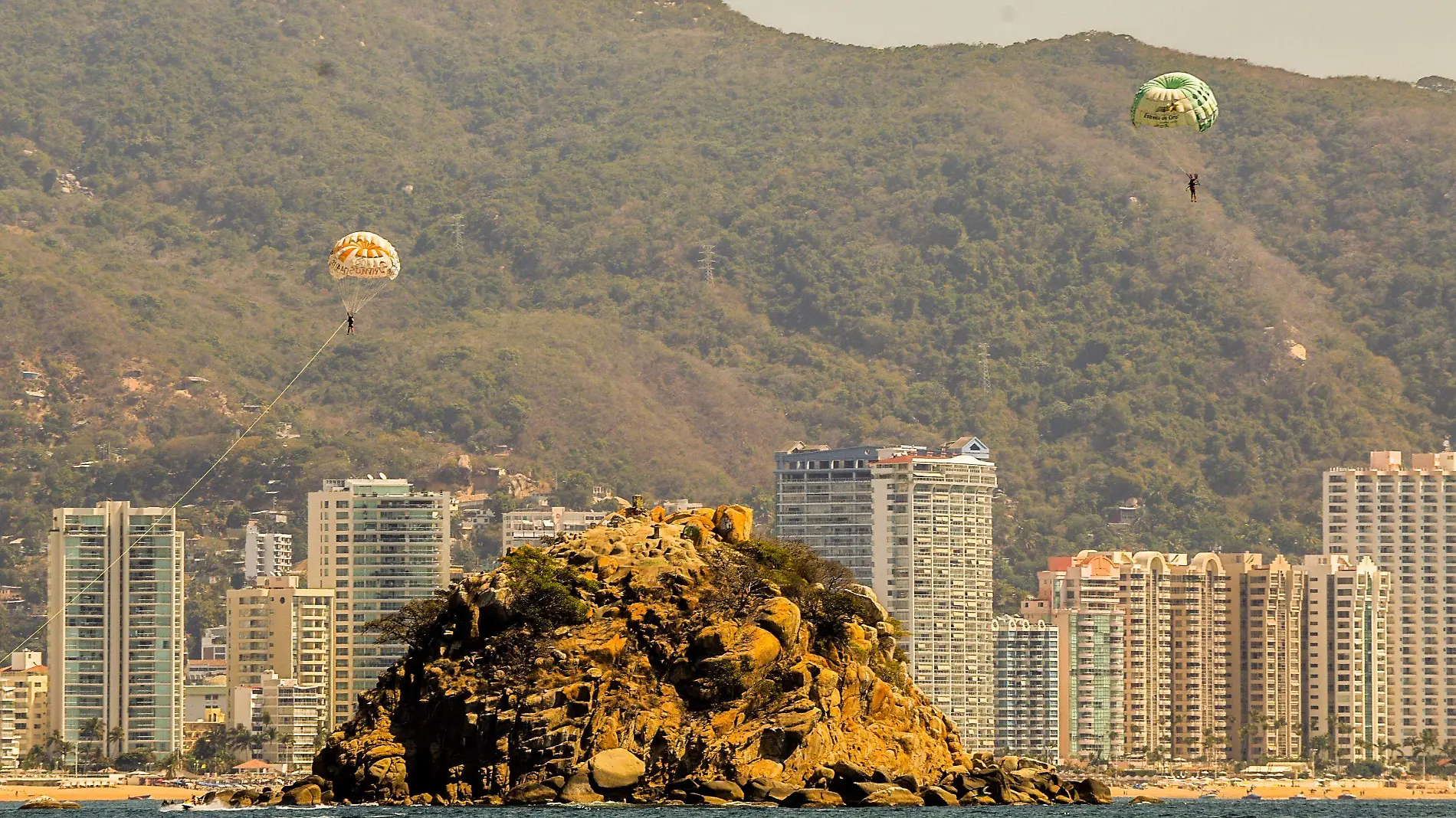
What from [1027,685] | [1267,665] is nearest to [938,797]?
[1027,685]

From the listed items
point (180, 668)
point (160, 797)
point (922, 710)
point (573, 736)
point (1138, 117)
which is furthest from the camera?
point (180, 668)

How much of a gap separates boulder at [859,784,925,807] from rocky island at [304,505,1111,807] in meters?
0.07

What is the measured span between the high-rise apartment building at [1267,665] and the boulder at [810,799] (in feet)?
350

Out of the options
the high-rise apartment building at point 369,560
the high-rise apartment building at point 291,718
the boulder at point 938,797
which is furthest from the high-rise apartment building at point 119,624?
the boulder at point 938,797

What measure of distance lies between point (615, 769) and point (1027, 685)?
338ft

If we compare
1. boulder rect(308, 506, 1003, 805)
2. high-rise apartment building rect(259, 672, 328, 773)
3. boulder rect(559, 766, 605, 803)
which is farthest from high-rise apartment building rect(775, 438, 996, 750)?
boulder rect(559, 766, 605, 803)

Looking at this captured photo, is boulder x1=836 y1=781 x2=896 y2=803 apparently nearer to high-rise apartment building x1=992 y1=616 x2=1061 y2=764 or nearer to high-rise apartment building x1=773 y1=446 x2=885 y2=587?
high-rise apartment building x1=992 y1=616 x2=1061 y2=764

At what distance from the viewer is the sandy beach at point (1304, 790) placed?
177 meters

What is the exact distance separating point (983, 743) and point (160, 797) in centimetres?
5220

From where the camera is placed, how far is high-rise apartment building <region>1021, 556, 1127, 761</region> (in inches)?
7515

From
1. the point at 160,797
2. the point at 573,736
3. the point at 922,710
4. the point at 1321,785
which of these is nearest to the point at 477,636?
the point at 573,736

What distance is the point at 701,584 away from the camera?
317 feet

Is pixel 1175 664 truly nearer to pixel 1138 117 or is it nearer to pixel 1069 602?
pixel 1069 602

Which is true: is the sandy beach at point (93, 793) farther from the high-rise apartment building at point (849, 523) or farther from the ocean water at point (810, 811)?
the high-rise apartment building at point (849, 523)
